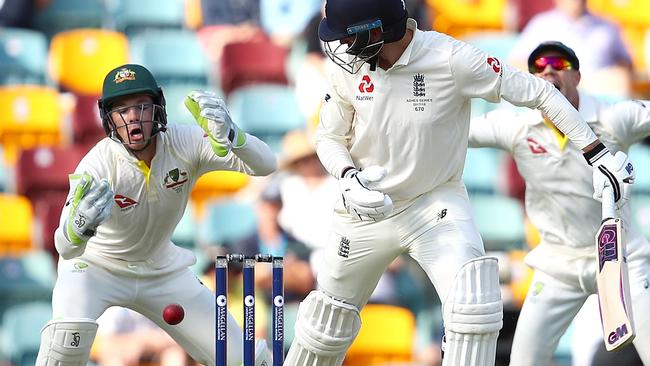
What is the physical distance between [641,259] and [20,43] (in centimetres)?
405

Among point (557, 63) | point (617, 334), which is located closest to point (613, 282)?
point (617, 334)

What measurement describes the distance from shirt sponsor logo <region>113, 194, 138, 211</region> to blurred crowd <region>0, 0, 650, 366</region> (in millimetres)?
2103

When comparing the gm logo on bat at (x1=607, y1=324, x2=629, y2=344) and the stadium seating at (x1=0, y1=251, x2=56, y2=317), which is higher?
the gm logo on bat at (x1=607, y1=324, x2=629, y2=344)

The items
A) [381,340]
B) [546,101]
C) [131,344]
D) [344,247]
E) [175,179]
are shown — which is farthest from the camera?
[381,340]

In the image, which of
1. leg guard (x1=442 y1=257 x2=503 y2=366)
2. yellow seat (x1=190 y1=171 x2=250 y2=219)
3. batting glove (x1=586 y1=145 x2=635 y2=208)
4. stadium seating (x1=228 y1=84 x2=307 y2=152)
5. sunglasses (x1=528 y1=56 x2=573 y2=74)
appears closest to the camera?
Result: leg guard (x1=442 y1=257 x2=503 y2=366)

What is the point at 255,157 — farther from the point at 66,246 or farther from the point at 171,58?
the point at 171,58

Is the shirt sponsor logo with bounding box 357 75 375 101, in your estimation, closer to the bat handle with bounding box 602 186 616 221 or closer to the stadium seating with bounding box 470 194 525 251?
the bat handle with bounding box 602 186 616 221

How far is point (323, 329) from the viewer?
4.92 metres

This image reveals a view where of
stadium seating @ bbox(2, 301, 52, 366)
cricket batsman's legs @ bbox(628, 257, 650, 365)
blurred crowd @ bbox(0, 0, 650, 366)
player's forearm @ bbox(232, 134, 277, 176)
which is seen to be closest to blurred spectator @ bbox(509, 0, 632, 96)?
blurred crowd @ bbox(0, 0, 650, 366)

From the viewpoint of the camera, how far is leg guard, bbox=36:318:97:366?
4.90 metres

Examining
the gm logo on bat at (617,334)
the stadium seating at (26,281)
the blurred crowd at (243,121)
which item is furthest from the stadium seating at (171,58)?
the gm logo on bat at (617,334)

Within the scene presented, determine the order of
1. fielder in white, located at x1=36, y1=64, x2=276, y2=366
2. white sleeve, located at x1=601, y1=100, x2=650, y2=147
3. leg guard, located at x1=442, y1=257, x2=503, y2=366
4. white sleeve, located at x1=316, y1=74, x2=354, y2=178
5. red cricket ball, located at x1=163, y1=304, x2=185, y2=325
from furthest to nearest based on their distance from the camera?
white sleeve, located at x1=601, y1=100, x2=650, y2=147 → red cricket ball, located at x1=163, y1=304, x2=185, y2=325 → fielder in white, located at x1=36, y1=64, x2=276, y2=366 → white sleeve, located at x1=316, y1=74, x2=354, y2=178 → leg guard, located at x1=442, y1=257, x2=503, y2=366

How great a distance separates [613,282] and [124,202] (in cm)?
177

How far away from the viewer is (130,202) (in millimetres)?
5043
